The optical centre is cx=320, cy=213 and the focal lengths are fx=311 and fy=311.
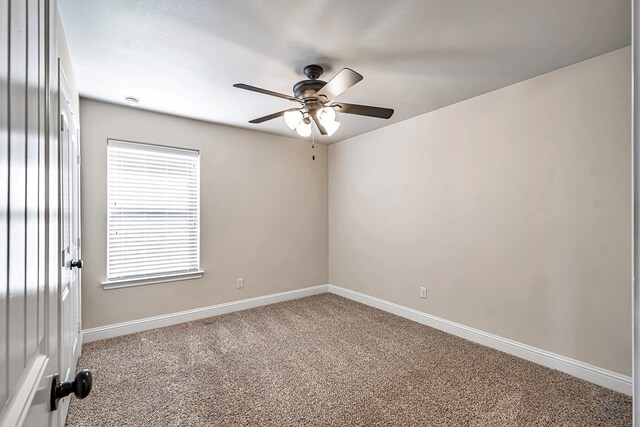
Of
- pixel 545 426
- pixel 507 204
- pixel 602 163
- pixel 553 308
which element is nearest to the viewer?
pixel 545 426

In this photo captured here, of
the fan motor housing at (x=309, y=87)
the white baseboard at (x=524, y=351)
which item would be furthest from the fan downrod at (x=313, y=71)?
the white baseboard at (x=524, y=351)

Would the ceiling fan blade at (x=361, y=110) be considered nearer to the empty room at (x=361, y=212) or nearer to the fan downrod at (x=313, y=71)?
the empty room at (x=361, y=212)

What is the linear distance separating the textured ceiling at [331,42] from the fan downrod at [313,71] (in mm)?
48

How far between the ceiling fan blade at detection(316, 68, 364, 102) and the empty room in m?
0.03

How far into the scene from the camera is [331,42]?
84.9 inches

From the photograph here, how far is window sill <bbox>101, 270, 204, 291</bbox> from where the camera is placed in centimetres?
328

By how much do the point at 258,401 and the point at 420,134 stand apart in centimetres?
317

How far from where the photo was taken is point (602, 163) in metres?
2.38

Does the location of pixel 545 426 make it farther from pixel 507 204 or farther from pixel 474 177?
pixel 474 177

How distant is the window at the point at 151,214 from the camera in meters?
3.34

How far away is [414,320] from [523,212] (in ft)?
5.72

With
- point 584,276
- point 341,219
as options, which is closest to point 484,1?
point 584,276

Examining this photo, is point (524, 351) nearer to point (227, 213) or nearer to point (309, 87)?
point (309, 87)

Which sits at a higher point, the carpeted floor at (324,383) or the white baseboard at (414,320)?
the white baseboard at (414,320)
